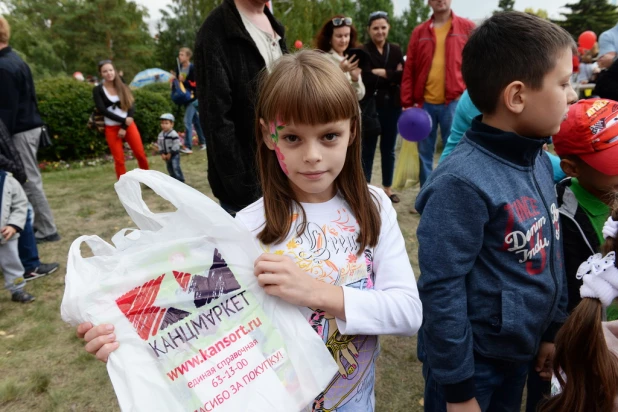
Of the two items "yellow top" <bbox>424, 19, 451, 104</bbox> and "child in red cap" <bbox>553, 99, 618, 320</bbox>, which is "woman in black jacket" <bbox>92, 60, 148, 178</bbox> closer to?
"yellow top" <bbox>424, 19, 451, 104</bbox>

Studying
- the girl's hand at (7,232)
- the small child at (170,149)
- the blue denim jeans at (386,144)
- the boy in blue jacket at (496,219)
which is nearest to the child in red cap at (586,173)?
the boy in blue jacket at (496,219)

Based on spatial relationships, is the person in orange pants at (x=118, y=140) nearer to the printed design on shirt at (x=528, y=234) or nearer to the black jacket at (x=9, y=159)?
the black jacket at (x=9, y=159)

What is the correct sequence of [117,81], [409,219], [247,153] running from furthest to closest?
1. [117,81]
2. [409,219]
3. [247,153]

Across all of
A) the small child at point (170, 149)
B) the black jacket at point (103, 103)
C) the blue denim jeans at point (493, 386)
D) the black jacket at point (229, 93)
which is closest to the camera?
the blue denim jeans at point (493, 386)

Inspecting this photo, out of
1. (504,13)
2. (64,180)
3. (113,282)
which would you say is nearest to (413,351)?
(504,13)

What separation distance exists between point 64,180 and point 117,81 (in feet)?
8.32

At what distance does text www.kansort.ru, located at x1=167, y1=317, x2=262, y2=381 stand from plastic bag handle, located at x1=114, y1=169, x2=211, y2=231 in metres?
0.32

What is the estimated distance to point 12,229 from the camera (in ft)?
10.7

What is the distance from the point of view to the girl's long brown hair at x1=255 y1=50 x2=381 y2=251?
111cm

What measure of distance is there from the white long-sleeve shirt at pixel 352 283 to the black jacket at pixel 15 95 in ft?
12.8

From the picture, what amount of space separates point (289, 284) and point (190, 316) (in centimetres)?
24

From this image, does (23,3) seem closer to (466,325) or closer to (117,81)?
(117,81)

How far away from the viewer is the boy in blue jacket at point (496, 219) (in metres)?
1.26

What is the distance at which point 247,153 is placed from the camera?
7.13 ft
